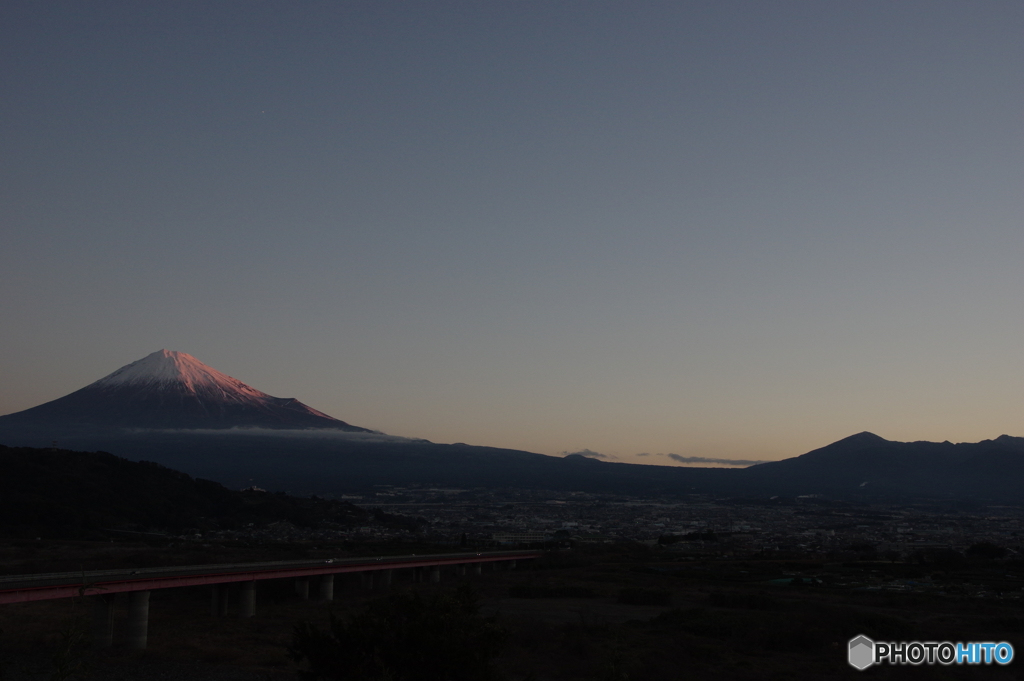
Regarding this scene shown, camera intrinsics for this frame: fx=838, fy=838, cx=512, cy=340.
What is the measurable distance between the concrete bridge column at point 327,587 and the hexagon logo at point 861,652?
90.7ft

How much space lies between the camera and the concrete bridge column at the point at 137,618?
99.1ft

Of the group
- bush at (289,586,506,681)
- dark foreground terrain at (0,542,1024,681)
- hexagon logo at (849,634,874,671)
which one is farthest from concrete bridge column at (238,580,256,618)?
hexagon logo at (849,634,874,671)

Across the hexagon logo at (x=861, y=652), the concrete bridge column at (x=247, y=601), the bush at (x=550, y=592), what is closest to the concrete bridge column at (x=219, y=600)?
the concrete bridge column at (x=247, y=601)

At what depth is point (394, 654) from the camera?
17734 millimetres

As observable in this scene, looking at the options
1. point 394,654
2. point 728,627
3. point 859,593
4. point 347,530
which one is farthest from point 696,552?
point 394,654

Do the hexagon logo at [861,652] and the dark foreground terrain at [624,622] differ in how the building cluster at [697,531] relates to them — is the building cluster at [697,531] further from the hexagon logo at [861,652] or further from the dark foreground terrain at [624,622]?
the hexagon logo at [861,652]

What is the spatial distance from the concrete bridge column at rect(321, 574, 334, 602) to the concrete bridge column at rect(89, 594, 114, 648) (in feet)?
A: 55.4

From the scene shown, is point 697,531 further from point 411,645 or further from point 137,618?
point 411,645

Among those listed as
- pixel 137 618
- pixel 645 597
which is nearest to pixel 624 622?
pixel 645 597

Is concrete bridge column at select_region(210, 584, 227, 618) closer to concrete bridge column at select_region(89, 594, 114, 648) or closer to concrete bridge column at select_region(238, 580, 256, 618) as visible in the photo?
concrete bridge column at select_region(238, 580, 256, 618)

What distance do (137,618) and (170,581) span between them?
3.46 m

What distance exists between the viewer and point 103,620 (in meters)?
30.0

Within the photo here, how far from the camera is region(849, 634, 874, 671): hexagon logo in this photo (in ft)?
87.1

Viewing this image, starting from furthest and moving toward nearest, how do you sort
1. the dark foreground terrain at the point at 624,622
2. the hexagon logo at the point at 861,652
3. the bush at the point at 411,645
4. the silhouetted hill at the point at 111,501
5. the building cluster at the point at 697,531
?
1. the building cluster at the point at 697,531
2. the silhouetted hill at the point at 111,501
3. the hexagon logo at the point at 861,652
4. the dark foreground terrain at the point at 624,622
5. the bush at the point at 411,645
